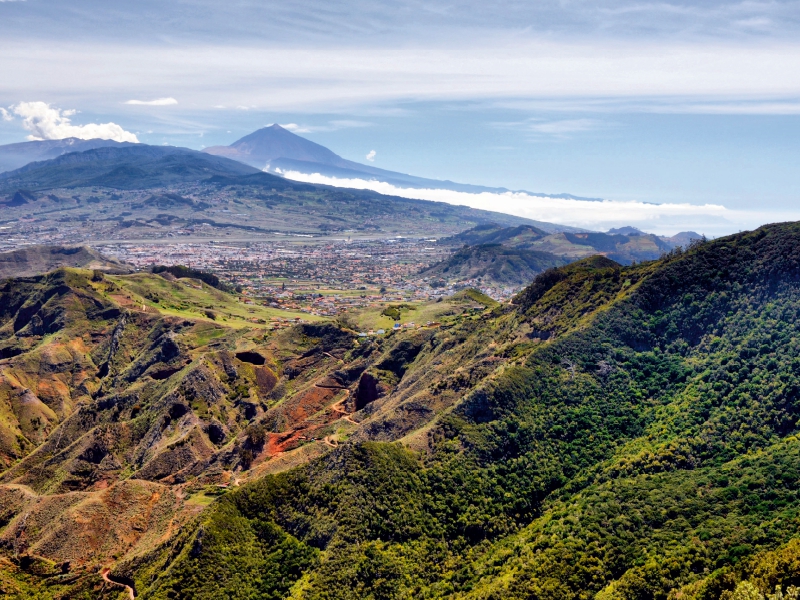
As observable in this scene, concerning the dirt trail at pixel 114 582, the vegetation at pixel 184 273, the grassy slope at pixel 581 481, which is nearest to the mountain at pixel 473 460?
the grassy slope at pixel 581 481

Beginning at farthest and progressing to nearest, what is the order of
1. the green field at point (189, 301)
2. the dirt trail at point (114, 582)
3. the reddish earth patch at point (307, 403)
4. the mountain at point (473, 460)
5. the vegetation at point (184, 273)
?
1. the vegetation at point (184, 273)
2. the green field at point (189, 301)
3. the reddish earth patch at point (307, 403)
4. the dirt trail at point (114, 582)
5. the mountain at point (473, 460)

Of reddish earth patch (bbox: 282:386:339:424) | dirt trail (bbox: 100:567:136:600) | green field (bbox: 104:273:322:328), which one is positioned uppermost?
green field (bbox: 104:273:322:328)

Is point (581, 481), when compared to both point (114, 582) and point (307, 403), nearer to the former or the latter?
point (114, 582)

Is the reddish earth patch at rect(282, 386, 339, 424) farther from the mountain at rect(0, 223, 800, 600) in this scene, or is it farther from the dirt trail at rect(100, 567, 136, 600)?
the dirt trail at rect(100, 567, 136, 600)

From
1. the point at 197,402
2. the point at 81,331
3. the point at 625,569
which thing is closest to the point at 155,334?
the point at 81,331

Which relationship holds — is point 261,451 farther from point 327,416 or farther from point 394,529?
point 394,529

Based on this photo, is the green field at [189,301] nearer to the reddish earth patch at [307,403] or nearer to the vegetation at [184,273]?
the vegetation at [184,273]

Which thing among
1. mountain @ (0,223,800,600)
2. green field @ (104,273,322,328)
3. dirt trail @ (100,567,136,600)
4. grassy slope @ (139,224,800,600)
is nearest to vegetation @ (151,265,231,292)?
green field @ (104,273,322,328)
